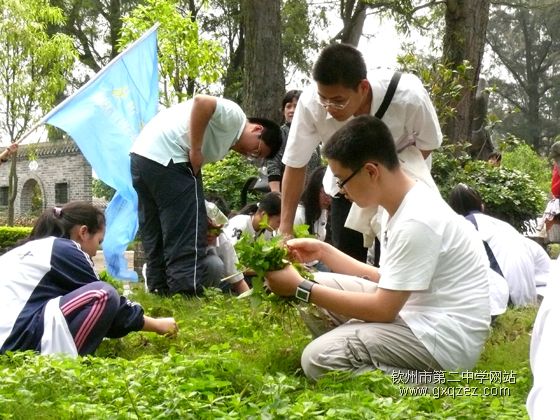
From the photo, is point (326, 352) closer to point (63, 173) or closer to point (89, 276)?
point (89, 276)

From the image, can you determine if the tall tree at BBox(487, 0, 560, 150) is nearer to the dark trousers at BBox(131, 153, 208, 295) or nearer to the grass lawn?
the dark trousers at BBox(131, 153, 208, 295)

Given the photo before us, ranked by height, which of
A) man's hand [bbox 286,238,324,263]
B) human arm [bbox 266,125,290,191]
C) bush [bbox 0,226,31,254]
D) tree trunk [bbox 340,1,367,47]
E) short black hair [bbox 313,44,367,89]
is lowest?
bush [bbox 0,226,31,254]

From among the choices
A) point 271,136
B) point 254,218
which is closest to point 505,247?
point 271,136

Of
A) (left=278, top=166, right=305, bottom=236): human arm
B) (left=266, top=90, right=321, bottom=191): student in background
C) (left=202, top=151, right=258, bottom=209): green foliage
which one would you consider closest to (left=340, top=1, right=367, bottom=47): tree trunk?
(left=202, top=151, right=258, bottom=209): green foliage

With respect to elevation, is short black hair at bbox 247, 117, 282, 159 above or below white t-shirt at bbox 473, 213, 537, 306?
above

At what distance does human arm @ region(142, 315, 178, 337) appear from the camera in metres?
4.46

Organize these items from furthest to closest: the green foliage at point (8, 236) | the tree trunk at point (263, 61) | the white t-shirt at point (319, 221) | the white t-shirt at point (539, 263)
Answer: the green foliage at point (8, 236), the tree trunk at point (263, 61), the white t-shirt at point (319, 221), the white t-shirt at point (539, 263)

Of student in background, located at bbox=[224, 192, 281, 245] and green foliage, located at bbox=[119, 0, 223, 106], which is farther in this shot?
green foliage, located at bbox=[119, 0, 223, 106]

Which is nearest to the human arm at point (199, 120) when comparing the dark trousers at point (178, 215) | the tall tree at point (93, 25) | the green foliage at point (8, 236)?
the dark trousers at point (178, 215)

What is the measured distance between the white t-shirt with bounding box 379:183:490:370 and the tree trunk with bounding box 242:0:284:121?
306 inches

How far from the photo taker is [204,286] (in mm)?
6230

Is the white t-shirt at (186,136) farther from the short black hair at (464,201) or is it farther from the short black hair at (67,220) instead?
the short black hair at (464,201)

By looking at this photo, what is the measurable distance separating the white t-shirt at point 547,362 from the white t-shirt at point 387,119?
3196 millimetres

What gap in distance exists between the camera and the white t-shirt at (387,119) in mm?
4359
